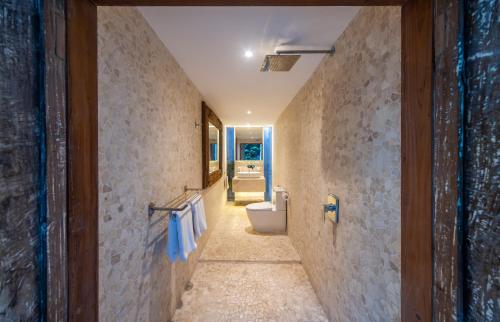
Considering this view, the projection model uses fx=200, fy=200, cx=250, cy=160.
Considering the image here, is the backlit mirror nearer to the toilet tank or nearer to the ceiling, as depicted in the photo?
the toilet tank

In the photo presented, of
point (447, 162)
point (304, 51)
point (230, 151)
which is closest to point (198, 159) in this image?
point (304, 51)

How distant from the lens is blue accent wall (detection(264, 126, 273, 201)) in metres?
5.64

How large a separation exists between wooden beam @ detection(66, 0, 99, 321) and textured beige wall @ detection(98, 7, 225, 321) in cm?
29

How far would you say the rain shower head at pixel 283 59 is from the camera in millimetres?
1552

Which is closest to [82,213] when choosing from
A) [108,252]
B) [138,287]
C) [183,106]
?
[108,252]

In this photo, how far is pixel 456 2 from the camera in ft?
1.49

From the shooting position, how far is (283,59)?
69.0 inches

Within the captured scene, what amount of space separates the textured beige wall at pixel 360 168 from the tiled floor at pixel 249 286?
0.84ft

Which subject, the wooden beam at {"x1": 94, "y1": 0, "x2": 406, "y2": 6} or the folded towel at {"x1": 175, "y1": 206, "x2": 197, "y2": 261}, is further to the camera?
the folded towel at {"x1": 175, "y1": 206, "x2": 197, "y2": 261}

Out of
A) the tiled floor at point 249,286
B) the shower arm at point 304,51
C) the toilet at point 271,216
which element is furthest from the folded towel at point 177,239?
the toilet at point 271,216

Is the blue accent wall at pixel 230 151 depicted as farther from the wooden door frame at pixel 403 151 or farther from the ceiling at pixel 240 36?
the wooden door frame at pixel 403 151

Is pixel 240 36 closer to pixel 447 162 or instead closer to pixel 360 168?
pixel 360 168

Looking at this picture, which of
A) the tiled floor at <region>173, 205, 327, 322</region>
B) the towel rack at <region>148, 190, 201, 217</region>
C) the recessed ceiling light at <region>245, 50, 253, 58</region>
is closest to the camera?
the towel rack at <region>148, 190, 201, 217</region>

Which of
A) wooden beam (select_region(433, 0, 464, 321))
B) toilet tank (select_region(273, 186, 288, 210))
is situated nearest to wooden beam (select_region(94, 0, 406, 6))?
wooden beam (select_region(433, 0, 464, 321))
